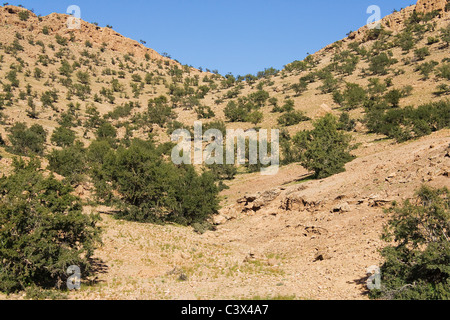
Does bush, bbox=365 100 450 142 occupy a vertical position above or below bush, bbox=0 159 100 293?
above

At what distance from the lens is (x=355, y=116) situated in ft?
152

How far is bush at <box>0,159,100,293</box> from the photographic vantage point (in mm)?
11891

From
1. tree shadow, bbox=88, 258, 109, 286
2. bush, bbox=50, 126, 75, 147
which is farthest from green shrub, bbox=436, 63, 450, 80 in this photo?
bush, bbox=50, 126, 75, 147

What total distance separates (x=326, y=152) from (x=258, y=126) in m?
27.0

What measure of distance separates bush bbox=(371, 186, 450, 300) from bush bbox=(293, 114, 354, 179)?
16.1m

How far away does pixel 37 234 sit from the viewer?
12.2 metres

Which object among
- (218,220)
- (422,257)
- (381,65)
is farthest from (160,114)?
(422,257)

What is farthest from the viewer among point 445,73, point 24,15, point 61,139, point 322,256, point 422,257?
point 24,15

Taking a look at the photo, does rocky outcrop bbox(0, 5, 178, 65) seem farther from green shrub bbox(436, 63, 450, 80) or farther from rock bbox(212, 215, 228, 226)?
rock bbox(212, 215, 228, 226)

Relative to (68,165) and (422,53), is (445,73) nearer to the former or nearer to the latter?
(422,53)

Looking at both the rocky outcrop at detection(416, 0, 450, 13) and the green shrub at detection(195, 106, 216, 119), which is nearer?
the green shrub at detection(195, 106, 216, 119)

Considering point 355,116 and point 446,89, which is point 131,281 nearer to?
point 355,116

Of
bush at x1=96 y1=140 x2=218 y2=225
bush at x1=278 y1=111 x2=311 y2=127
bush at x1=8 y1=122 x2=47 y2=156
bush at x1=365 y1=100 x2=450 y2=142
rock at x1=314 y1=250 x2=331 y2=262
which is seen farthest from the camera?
bush at x1=278 y1=111 x2=311 y2=127
